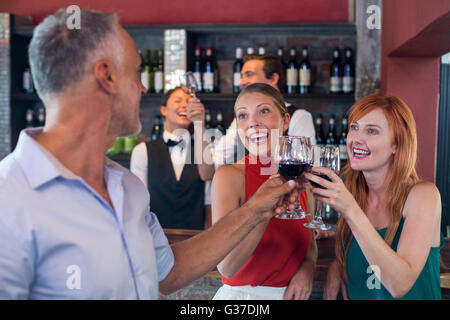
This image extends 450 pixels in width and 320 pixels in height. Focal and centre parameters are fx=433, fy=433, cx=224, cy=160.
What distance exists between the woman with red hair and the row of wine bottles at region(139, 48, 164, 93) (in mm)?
2500

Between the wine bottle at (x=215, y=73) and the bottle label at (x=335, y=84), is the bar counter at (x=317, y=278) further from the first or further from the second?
the wine bottle at (x=215, y=73)

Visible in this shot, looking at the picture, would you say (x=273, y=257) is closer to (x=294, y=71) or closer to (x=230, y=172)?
(x=230, y=172)

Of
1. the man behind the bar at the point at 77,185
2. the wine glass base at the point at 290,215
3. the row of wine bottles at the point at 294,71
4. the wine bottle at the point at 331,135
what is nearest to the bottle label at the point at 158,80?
the row of wine bottles at the point at 294,71

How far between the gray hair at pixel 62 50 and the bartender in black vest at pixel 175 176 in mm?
1963

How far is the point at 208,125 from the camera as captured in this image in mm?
3902

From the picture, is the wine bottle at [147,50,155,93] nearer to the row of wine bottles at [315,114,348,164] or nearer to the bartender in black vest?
the bartender in black vest

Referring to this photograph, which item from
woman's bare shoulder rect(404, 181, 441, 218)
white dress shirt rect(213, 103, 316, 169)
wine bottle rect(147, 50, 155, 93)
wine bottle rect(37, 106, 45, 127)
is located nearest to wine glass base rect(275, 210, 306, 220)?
woman's bare shoulder rect(404, 181, 441, 218)

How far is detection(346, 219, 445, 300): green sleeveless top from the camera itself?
142cm

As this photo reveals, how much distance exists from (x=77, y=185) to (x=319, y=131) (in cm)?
327

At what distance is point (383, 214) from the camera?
154 cm

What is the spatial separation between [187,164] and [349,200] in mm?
1811

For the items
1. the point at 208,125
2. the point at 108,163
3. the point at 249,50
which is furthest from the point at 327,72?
the point at 108,163

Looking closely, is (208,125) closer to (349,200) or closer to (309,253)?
(309,253)

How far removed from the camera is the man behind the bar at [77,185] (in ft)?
2.54
